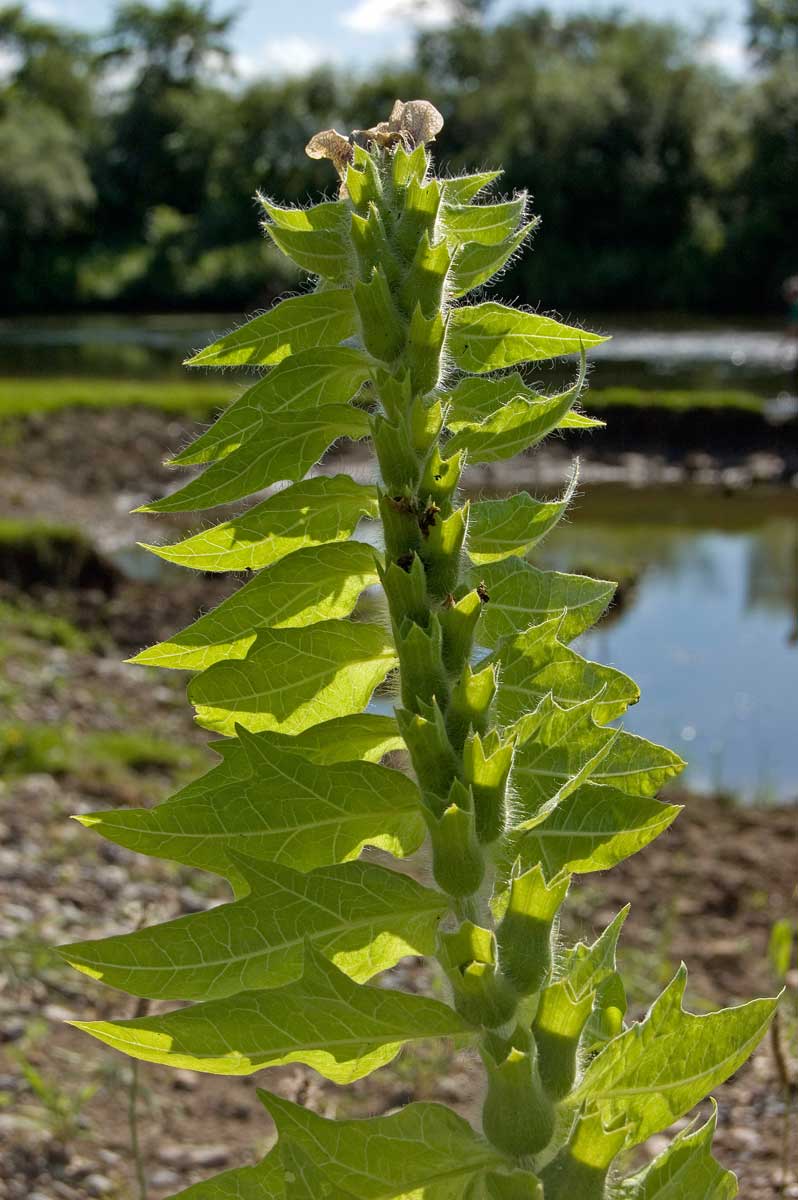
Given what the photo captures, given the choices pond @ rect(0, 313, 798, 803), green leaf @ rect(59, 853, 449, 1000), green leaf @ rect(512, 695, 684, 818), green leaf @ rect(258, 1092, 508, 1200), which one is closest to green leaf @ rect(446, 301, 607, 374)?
green leaf @ rect(512, 695, 684, 818)

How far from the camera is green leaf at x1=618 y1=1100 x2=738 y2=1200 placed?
0.77 metres

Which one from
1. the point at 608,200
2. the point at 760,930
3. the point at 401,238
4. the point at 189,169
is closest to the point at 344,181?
the point at 401,238

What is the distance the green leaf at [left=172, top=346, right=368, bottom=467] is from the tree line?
122 ft

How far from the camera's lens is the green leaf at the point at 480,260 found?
3.01 feet

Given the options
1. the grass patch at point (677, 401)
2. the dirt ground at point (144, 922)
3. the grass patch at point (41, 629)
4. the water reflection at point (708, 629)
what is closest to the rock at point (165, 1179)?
the dirt ground at point (144, 922)

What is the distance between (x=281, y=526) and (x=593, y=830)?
11.3 inches

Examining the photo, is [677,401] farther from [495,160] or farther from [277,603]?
[495,160]

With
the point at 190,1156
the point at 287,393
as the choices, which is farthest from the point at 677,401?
the point at 287,393

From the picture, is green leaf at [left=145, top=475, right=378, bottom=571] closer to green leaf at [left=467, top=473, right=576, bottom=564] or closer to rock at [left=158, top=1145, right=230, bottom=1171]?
green leaf at [left=467, top=473, right=576, bottom=564]

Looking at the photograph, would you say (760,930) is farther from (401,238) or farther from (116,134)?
(116,134)

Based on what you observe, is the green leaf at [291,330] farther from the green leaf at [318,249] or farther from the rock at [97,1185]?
the rock at [97,1185]

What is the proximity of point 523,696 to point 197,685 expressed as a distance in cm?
21

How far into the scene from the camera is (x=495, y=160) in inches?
1895

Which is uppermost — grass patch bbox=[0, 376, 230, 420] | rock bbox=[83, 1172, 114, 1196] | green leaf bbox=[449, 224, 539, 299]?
green leaf bbox=[449, 224, 539, 299]
